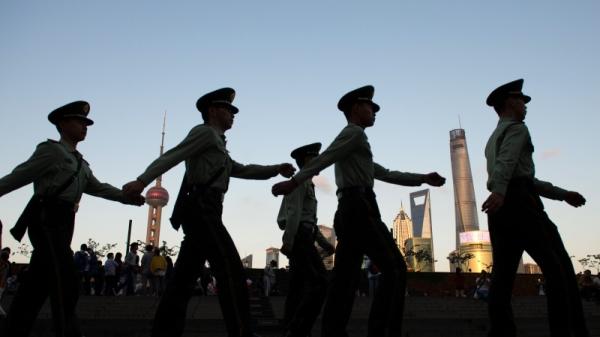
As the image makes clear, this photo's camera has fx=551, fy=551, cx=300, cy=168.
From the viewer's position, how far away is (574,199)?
522cm

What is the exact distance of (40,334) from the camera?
7.38 m

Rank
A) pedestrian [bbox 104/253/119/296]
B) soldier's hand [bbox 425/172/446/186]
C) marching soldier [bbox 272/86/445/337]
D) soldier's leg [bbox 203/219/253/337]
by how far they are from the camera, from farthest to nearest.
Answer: pedestrian [bbox 104/253/119/296], soldier's hand [bbox 425/172/446/186], marching soldier [bbox 272/86/445/337], soldier's leg [bbox 203/219/253/337]

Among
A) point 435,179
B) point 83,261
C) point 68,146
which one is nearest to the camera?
point 68,146

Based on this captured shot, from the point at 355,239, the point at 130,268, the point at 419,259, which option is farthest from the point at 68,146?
the point at 419,259

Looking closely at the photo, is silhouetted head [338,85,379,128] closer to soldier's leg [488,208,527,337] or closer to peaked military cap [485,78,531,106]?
peaked military cap [485,78,531,106]

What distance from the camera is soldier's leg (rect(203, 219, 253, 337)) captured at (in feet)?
13.2

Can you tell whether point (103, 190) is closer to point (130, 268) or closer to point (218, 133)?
point (218, 133)

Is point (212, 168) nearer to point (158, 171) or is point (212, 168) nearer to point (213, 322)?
point (158, 171)

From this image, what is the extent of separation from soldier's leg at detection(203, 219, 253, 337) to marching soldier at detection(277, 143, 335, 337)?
1574mm

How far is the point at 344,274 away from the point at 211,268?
126 cm

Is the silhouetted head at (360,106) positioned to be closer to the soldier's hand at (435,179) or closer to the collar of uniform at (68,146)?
the soldier's hand at (435,179)

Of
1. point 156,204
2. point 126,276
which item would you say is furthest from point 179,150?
point 156,204

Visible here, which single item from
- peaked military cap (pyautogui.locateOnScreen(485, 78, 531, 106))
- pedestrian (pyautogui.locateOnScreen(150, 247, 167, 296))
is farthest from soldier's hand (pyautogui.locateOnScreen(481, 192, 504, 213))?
pedestrian (pyautogui.locateOnScreen(150, 247, 167, 296))

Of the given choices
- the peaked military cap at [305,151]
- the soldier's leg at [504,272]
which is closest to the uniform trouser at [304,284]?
the peaked military cap at [305,151]
